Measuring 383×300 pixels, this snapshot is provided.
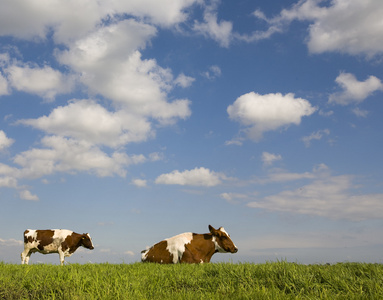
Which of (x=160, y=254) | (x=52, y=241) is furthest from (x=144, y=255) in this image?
(x=52, y=241)

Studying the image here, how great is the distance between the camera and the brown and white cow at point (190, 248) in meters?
13.8

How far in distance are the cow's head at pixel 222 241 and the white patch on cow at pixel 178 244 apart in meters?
0.98

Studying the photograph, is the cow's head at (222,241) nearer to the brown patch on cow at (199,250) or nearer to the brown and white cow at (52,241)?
the brown patch on cow at (199,250)

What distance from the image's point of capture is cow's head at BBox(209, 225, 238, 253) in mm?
14758

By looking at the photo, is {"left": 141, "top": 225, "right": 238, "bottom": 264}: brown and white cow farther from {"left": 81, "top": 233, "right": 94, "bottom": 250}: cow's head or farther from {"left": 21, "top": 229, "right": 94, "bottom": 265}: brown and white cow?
{"left": 21, "top": 229, "right": 94, "bottom": 265}: brown and white cow

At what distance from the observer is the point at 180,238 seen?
1423 centimetres

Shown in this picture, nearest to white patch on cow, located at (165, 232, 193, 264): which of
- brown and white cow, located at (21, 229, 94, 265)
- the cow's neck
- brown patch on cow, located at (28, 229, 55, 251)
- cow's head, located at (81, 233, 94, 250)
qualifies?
the cow's neck

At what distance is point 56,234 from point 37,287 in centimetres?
1588

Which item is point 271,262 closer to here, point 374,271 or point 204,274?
point 204,274

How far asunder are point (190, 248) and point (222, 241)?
5.01ft

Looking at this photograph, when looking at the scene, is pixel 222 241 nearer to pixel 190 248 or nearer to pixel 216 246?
pixel 216 246

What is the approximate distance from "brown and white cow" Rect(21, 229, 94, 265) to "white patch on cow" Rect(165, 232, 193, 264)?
10530mm

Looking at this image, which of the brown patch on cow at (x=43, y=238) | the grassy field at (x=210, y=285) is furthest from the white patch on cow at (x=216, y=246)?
the brown patch on cow at (x=43, y=238)

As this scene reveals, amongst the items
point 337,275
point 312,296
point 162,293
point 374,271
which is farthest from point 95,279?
point 374,271
